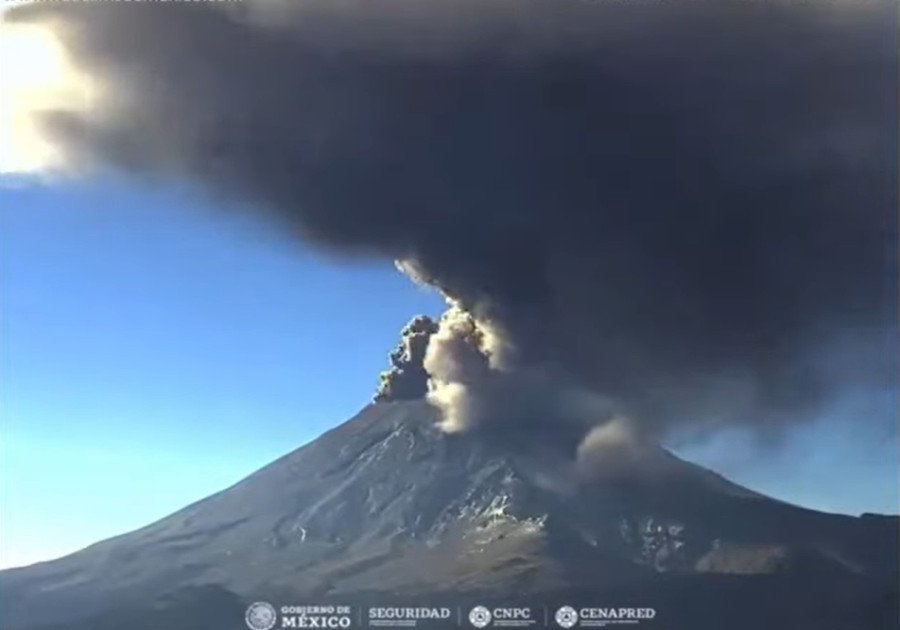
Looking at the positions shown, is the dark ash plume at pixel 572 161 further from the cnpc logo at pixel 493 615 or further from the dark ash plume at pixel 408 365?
the cnpc logo at pixel 493 615

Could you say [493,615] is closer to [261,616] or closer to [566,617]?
[566,617]

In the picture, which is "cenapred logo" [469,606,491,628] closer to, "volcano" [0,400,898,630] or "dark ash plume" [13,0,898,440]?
"volcano" [0,400,898,630]

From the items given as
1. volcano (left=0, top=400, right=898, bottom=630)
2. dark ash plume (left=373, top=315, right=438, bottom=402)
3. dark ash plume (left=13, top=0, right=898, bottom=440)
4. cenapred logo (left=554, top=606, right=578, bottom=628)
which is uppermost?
dark ash plume (left=13, top=0, right=898, bottom=440)

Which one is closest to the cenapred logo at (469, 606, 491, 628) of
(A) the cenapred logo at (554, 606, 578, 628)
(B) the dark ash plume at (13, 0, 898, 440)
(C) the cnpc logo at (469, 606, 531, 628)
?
(C) the cnpc logo at (469, 606, 531, 628)

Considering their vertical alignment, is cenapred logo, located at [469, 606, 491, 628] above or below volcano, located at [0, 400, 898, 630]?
below

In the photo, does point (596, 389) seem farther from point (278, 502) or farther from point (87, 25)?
point (87, 25)

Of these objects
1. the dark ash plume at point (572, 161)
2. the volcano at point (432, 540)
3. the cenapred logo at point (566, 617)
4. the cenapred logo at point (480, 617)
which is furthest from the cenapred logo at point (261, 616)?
the dark ash plume at point (572, 161)
